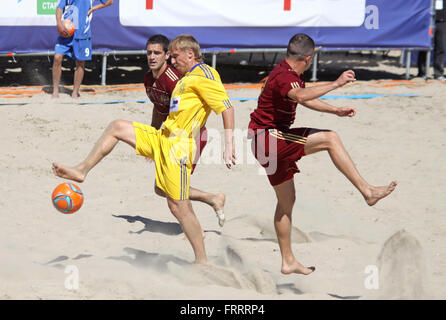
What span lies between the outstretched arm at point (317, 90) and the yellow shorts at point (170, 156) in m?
0.79

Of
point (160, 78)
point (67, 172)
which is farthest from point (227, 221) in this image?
point (67, 172)

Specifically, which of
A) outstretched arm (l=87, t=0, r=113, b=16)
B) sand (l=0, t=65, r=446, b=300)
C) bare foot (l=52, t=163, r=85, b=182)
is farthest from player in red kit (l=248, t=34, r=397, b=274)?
outstretched arm (l=87, t=0, r=113, b=16)

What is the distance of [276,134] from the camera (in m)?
4.99

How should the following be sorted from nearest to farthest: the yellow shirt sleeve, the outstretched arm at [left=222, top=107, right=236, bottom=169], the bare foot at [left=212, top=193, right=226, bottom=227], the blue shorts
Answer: the outstretched arm at [left=222, top=107, right=236, bottom=169] → the yellow shirt sleeve → the bare foot at [left=212, top=193, right=226, bottom=227] → the blue shorts

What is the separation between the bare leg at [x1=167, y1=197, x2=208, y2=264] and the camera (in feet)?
16.3

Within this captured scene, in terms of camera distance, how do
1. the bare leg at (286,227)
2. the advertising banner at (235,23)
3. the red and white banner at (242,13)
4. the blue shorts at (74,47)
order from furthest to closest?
the red and white banner at (242,13) < the advertising banner at (235,23) < the blue shorts at (74,47) < the bare leg at (286,227)

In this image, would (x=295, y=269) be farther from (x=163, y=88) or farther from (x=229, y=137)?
(x=163, y=88)

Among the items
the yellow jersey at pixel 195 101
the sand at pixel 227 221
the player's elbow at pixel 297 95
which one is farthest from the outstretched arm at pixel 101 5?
the player's elbow at pixel 297 95

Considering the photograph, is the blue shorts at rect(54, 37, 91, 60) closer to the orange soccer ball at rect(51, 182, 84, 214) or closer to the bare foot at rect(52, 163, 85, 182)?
the orange soccer ball at rect(51, 182, 84, 214)

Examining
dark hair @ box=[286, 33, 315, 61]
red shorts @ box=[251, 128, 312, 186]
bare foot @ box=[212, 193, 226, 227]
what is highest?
dark hair @ box=[286, 33, 315, 61]

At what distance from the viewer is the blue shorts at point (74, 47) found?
32.5 ft

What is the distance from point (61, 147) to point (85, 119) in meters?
1.01

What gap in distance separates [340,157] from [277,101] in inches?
22.8

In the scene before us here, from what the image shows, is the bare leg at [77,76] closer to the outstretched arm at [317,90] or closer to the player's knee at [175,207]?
the player's knee at [175,207]
